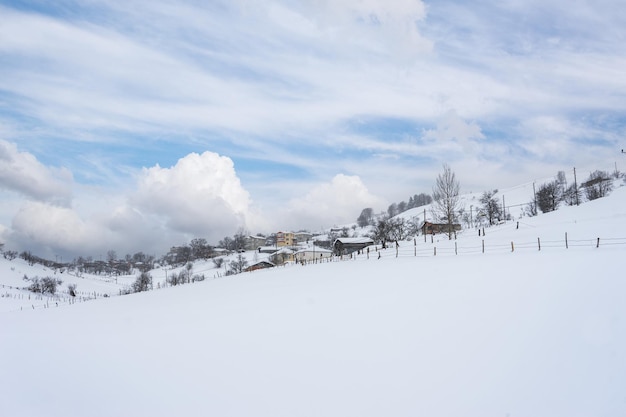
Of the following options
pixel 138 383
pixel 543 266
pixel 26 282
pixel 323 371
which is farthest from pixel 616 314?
pixel 26 282

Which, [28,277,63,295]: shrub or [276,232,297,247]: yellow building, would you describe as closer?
[28,277,63,295]: shrub

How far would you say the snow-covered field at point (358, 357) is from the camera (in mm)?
6957

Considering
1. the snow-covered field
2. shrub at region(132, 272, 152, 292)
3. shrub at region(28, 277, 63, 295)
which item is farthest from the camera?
shrub at region(132, 272, 152, 292)

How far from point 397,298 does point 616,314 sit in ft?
20.9

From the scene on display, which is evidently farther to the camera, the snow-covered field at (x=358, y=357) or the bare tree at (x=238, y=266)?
the bare tree at (x=238, y=266)

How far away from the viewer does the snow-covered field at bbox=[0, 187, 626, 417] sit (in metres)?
6.96

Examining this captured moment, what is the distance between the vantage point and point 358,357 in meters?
8.78

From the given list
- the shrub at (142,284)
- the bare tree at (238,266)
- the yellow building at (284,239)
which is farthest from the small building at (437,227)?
the yellow building at (284,239)

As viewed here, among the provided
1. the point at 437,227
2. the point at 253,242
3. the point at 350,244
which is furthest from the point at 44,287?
the point at 253,242

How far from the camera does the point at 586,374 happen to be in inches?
282

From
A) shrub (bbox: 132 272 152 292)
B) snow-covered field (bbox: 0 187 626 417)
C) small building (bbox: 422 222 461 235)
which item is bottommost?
shrub (bbox: 132 272 152 292)

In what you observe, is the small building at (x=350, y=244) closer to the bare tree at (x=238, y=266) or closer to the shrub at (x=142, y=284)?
the bare tree at (x=238, y=266)

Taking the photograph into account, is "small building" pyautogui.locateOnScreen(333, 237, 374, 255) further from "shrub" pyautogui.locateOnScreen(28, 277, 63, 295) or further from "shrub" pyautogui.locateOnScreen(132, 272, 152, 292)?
"shrub" pyautogui.locateOnScreen(28, 277, 63, 295)

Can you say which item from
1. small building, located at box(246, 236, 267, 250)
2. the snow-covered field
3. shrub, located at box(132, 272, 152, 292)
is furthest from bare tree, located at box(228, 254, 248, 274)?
small building, located at box(246, 236, 267, 250)
